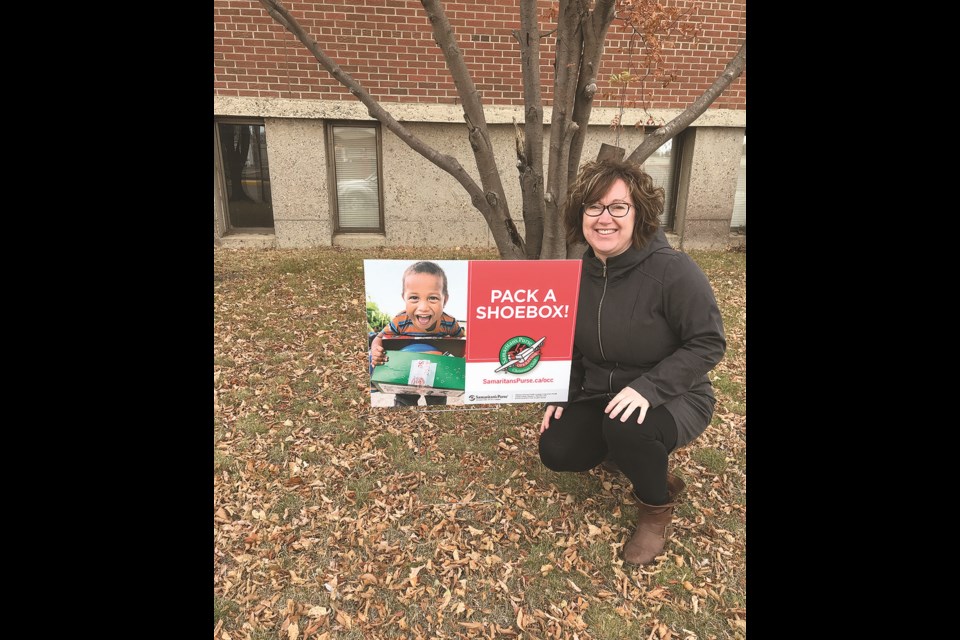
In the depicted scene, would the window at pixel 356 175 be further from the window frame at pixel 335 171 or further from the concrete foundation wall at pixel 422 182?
the concrete foundation wall at pixel 422 182

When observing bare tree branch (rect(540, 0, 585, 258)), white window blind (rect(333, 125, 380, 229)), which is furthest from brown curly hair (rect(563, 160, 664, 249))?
white window blind (rect(333, 125, 380, 229))

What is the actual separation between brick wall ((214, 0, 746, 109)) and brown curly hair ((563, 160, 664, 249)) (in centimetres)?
515

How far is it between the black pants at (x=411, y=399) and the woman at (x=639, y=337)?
2.08ft

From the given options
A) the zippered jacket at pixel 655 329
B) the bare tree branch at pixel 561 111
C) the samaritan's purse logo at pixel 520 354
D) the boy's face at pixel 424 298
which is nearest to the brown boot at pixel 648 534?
the zippered jacket at pixel 655 329

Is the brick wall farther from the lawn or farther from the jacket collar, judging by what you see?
the jacket collar

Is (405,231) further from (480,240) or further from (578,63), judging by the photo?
(578,63)

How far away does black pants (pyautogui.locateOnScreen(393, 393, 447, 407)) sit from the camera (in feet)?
8.99

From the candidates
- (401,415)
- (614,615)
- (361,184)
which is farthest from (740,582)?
(361,184)

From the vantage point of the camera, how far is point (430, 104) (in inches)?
279

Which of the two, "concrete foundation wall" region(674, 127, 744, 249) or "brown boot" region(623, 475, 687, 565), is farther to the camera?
"concrete foundation wall" region(674, 127, 744, 249)

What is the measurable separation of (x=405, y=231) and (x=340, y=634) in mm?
6136

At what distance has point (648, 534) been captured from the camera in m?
2.49

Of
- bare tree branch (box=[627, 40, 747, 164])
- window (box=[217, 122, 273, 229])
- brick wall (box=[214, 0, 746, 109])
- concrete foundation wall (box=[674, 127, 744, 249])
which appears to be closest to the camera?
bare tree branch (box=[627, 40, 747, 164])

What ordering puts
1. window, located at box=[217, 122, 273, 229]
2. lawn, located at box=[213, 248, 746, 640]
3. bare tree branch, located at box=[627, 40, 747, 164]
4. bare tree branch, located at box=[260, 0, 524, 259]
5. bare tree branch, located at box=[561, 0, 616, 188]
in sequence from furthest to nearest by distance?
window, located at box=[217, 122, 273, 229]
bare tree branch, located at box=[260, 0, 524, 259]
bare tree branch, located at box=[627, 40, 747, 164]
bare tree branch, located at box=[561, 0, 616, 188]
lawn, located at box=[213, 248, 746, 640]
